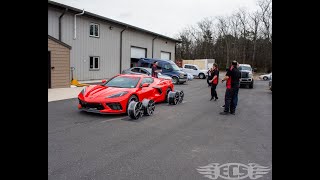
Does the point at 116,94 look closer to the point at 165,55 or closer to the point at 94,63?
the point at 94,63

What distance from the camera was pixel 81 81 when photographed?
22.5 m

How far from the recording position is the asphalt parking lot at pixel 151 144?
4254mm

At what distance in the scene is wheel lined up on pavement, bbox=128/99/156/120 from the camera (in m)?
8.35

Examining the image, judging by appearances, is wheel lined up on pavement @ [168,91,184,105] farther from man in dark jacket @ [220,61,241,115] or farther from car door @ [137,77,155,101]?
man in dark jacket @ [220,61,241,115]

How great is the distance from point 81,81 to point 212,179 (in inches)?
781

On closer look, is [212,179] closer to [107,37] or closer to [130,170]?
[130,170]

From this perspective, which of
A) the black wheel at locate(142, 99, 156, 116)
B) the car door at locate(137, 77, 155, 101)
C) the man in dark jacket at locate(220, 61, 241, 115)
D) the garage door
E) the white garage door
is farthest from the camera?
the garage door

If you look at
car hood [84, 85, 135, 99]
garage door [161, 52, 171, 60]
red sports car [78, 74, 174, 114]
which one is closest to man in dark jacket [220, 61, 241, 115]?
red sports car [78, 74, 174, 114]

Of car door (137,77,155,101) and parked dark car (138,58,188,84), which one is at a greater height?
parked dark car (138,58,188,84)

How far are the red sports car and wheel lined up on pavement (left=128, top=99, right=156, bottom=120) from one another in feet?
A: 1.79

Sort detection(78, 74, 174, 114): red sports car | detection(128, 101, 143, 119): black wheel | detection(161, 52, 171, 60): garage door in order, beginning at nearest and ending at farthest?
detection(128, 101, 143, 119): black wheel → detection(78, 74, 174, 114): red sports car → detection(161, 52, 171, 60): garage door

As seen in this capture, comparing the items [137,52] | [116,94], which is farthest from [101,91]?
[137,52]

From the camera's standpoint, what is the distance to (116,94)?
9000 mm
